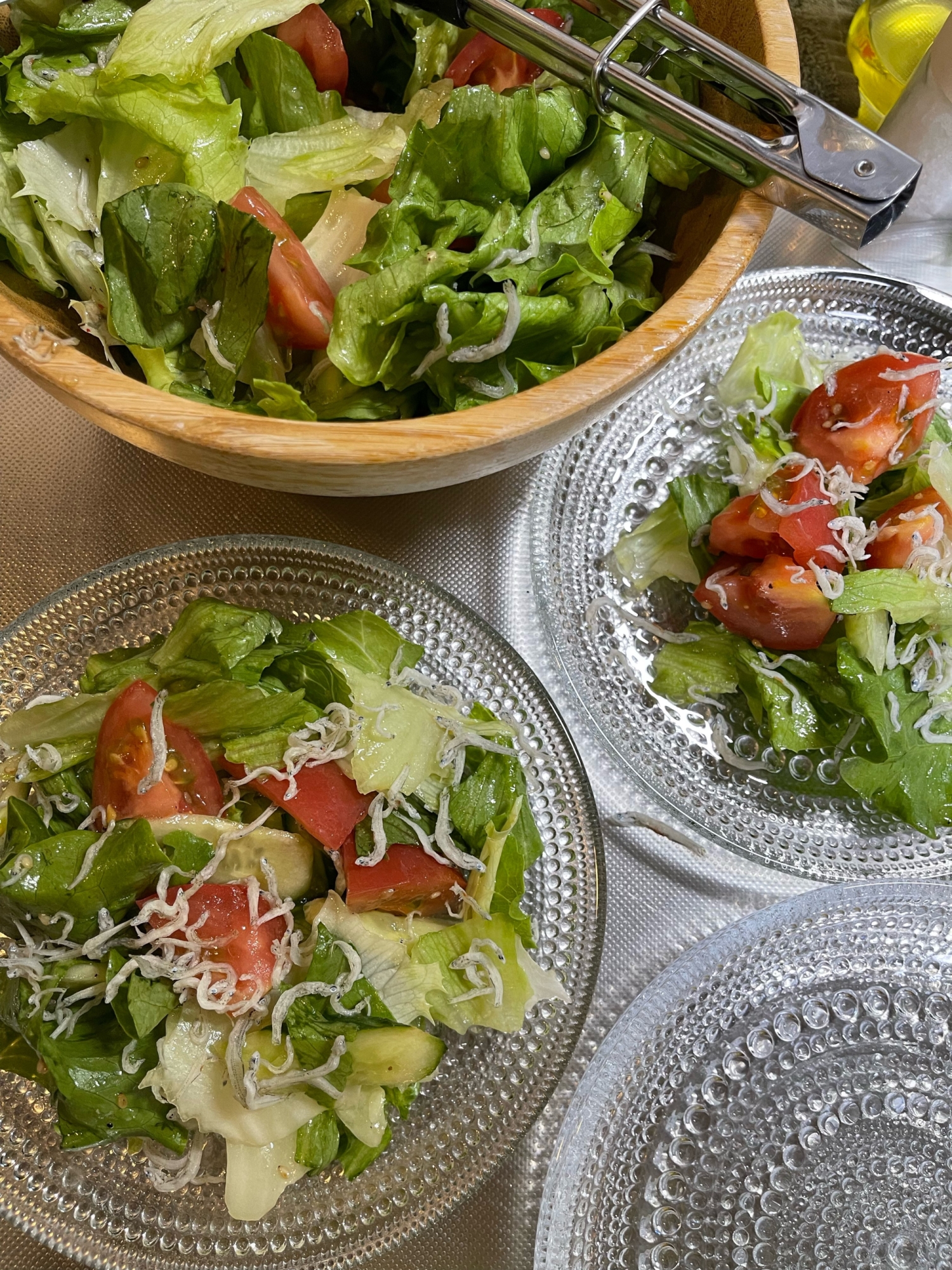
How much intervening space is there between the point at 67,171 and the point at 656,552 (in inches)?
24.5

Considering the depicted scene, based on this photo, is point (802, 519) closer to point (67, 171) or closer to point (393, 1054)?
point (393, 1054)

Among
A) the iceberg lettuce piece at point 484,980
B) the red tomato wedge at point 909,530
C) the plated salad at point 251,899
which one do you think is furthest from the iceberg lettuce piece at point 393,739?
the red tomato wedge at point 909,530

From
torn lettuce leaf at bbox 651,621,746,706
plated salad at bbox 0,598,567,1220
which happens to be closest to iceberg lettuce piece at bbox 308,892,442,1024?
plated salad at bbox 0,598,567,1220

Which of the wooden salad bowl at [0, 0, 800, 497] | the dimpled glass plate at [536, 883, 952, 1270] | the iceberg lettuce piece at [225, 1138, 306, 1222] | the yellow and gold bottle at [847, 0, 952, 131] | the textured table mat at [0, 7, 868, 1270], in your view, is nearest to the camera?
the wooden salad bowl at [0, 0, 800, 497]

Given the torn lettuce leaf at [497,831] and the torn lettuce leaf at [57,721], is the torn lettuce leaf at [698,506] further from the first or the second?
the torn lettuce leaf at [57,721]

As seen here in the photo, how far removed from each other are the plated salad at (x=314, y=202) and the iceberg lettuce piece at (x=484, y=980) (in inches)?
16.6

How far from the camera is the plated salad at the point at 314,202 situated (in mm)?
728

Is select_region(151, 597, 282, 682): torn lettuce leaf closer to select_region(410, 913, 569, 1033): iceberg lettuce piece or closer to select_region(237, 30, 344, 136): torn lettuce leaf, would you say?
select_region(410, 913, 569, 1033): iceberg lettuce piece

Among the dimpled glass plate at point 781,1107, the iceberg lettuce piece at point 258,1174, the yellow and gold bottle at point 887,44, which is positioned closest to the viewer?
the iceberg lettuce piece at point 258,1174

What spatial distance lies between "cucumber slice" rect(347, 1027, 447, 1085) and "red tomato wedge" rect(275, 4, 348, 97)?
78 cm


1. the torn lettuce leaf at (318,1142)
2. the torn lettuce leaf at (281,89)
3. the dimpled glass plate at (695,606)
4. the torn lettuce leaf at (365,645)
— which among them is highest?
the torn lettuce leaf at (281,89)

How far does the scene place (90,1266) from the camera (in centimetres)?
77

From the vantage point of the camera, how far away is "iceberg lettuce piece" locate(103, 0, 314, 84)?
719 millimetres

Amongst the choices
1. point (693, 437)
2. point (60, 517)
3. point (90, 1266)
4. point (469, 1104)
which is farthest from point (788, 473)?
point (90, 1266)
